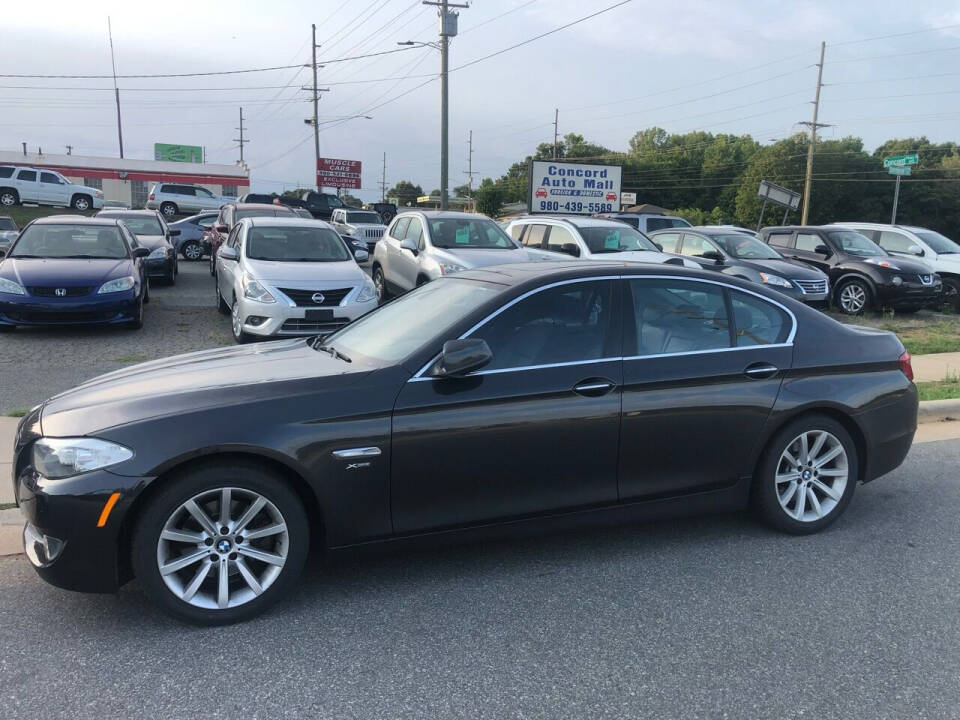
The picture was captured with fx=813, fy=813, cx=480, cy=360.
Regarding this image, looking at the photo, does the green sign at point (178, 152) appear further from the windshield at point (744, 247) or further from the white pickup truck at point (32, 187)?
the windshield at point (744, 247)

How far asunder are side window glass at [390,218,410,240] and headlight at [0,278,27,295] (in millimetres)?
5832

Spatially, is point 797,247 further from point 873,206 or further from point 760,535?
point 873,206

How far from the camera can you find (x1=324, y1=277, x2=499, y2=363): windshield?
4.12 meters

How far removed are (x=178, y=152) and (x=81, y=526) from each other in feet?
320

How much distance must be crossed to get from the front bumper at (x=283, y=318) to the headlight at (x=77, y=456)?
608 cm

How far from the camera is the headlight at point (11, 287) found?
9906 millimetres

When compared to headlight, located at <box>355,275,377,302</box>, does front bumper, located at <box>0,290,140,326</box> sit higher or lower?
lower

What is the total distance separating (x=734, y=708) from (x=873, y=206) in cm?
8483

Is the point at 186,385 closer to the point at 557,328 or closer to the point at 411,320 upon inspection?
the point at 411,320

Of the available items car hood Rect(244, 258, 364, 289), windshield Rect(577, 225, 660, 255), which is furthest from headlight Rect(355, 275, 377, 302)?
windshield Rect(577, 225, 660, 255)

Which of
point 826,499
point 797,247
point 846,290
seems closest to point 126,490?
point 826,499

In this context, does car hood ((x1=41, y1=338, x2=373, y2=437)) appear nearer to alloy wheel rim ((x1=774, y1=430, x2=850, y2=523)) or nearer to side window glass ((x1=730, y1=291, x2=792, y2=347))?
side window glass ((x1=730, y1=291, x2=792, y2=347))

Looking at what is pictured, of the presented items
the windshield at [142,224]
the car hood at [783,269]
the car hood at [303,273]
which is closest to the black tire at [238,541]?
→ the car hood at [303,273]

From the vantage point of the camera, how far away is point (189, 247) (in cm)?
2297
